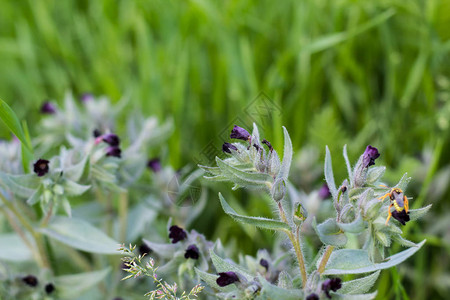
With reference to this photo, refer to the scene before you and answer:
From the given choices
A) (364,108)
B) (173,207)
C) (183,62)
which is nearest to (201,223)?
(173,207)

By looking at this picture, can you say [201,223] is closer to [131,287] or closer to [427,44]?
[131,287]

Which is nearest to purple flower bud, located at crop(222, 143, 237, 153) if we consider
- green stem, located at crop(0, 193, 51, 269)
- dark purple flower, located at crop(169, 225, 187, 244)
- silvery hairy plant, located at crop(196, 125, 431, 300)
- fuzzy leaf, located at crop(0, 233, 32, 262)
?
silvery hairy plant, located at crop(196, 125, 431, 300)

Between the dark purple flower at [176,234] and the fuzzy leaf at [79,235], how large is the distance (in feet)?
0.88

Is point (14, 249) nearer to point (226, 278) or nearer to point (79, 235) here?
point (79, 235)

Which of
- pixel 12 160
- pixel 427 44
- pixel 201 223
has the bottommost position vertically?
pixel 12 160

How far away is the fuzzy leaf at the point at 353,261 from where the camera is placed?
4.28 feet

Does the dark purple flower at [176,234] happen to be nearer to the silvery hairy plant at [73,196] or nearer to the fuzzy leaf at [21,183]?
the silvery hairy plant at [73,196]

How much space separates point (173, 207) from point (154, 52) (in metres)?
1.36

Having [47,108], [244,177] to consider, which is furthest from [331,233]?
[47,108]

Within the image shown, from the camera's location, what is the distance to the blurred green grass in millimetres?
2641

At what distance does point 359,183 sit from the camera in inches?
52.1

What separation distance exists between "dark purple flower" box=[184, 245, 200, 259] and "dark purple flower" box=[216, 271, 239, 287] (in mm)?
248

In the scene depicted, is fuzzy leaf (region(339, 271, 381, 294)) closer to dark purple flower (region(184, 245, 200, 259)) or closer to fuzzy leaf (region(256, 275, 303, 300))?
fuzzy leaf (region(256, 275, 303, 300))

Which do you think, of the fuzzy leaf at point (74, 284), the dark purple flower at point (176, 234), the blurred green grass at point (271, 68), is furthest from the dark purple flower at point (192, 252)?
the blurred green grass at point (271, 68)
